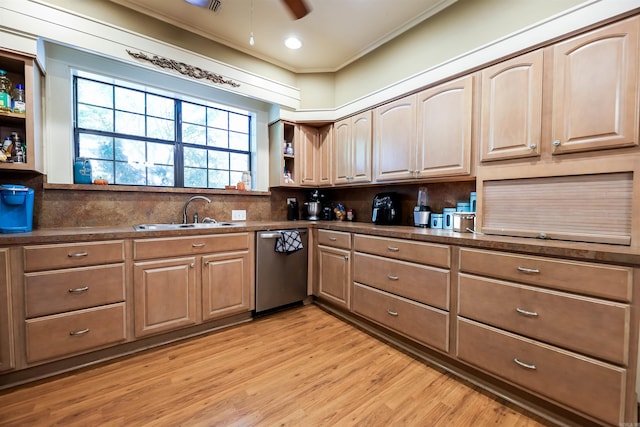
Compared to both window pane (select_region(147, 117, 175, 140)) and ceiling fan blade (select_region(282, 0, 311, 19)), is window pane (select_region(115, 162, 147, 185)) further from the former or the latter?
ceiling fan blade (select_region(282, 0, 311, 19))

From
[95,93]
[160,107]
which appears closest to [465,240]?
[160,107]

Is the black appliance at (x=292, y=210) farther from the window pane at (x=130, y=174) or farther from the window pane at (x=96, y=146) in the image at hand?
the window pane at (x=96, y=146)

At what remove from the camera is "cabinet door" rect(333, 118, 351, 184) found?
3027mm

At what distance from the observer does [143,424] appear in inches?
→ 53.2

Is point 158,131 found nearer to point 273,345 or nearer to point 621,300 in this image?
point 273,345

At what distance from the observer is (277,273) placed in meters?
2.70

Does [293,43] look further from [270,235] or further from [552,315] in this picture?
[552,315]

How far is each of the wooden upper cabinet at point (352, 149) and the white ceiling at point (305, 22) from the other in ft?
2.50

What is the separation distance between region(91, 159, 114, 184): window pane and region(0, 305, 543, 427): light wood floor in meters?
1.61

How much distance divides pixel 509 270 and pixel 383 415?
1.06 m

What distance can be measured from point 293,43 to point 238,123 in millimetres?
1115


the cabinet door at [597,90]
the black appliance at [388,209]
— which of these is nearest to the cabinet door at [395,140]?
the black appliance at [388,209]

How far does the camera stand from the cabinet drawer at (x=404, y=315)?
183 centimetres

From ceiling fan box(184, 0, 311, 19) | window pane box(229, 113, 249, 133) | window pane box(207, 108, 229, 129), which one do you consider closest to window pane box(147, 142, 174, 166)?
window pane box(207, 108, 229, 129)
